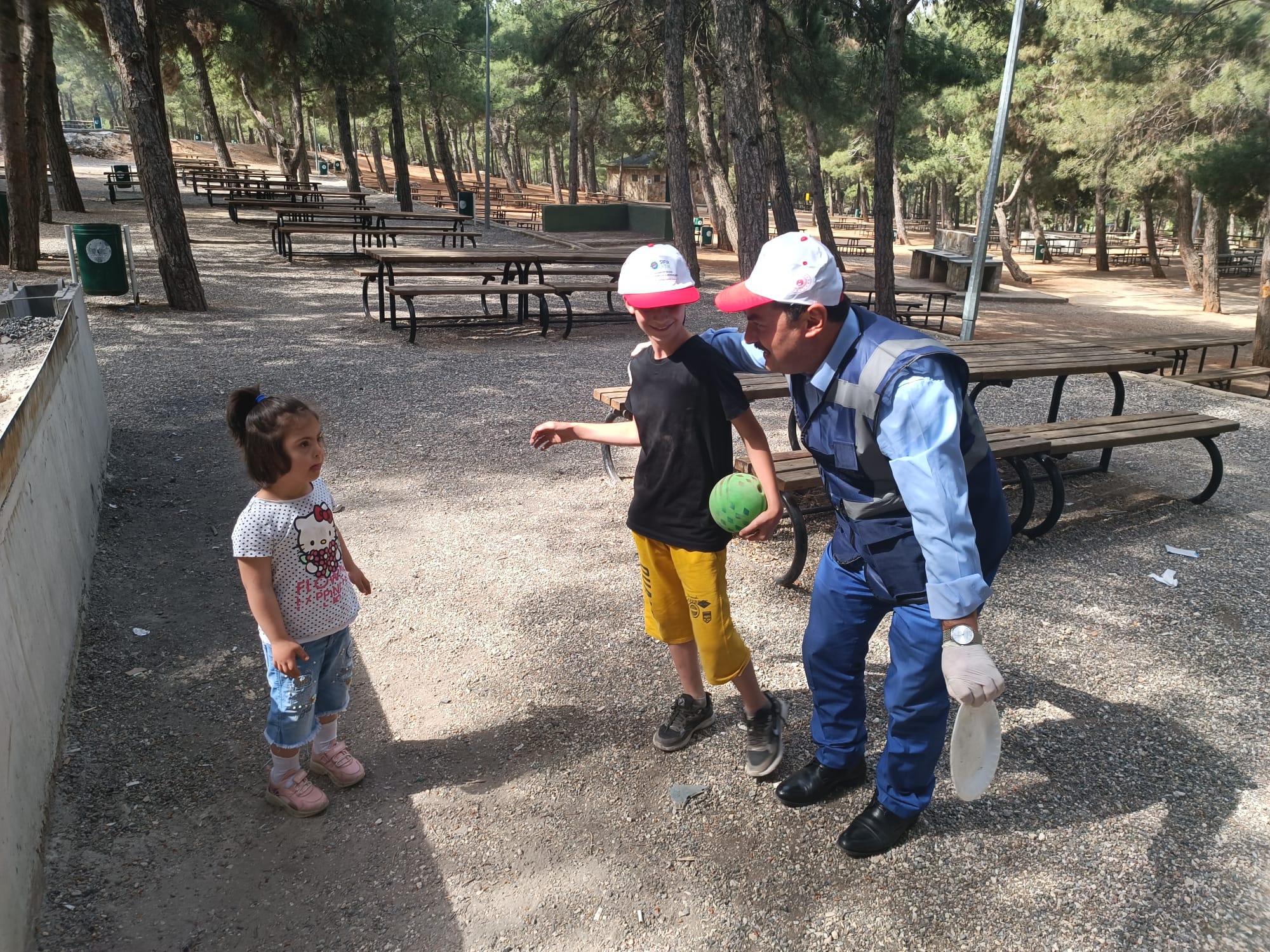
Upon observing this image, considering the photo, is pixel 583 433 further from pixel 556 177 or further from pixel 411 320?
pixel 556 177

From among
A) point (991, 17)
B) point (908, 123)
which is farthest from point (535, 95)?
point (991, 17)

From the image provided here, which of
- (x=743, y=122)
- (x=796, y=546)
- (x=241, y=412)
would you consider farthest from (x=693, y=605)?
(x=743, y=122)

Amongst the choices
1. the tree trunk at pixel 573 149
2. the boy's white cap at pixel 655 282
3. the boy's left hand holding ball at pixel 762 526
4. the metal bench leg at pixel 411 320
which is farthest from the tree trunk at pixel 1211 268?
the boy's white cap at pixel 655 282

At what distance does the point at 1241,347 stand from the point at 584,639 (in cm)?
1967

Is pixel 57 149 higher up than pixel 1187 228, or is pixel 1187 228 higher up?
pixel 57 149

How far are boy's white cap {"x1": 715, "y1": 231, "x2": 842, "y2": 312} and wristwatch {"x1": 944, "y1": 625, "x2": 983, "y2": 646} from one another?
84cm

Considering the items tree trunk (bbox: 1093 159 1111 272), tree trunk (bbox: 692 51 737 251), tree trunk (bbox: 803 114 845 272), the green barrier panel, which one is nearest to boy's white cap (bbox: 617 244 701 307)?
tree trunk (bbox: 692 51 737 251)

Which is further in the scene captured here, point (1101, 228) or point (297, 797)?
point (1101, 228)

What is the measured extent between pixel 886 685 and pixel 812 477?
191 centimetres

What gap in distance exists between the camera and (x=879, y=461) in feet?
7.20

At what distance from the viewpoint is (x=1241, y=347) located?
18.4m

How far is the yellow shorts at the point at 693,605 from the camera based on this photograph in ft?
8.74

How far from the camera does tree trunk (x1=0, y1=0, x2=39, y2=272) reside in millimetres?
11211

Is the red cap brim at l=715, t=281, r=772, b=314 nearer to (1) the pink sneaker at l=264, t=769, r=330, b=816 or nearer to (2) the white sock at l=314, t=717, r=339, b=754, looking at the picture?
(2) the white sock at l=314, t=717, r=339, b=754
